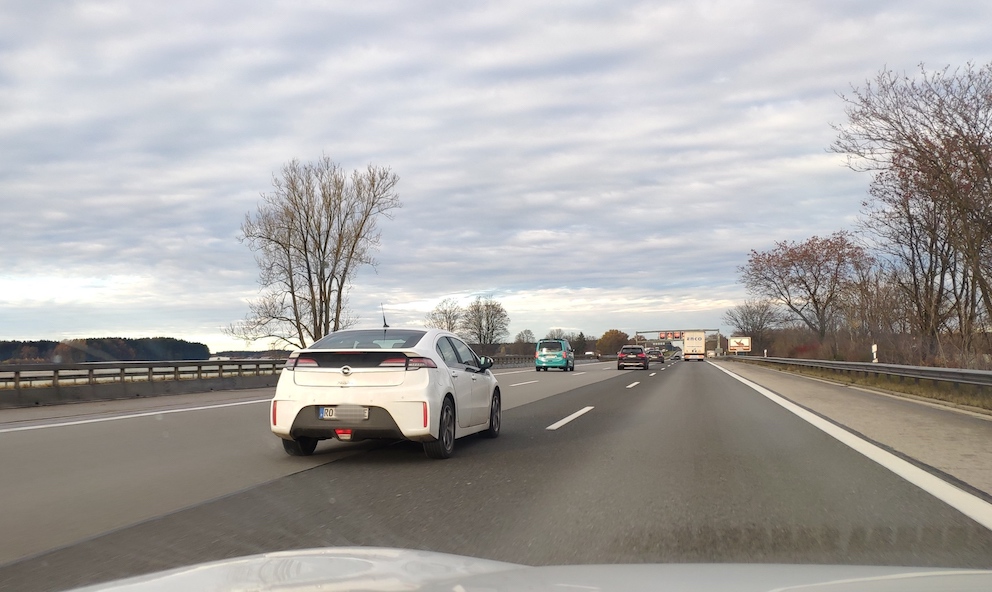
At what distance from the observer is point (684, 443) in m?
9.91

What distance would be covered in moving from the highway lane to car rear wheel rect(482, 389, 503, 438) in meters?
1.74

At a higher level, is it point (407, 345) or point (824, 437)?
point (407, 345)

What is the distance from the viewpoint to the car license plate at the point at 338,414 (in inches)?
313

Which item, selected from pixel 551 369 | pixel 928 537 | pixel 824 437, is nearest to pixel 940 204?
pixel 824 437

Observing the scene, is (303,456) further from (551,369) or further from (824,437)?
(551,369)

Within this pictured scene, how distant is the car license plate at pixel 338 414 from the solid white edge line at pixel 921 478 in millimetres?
5413

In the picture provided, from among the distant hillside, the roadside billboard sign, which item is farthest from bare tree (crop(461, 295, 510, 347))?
the distant hillside

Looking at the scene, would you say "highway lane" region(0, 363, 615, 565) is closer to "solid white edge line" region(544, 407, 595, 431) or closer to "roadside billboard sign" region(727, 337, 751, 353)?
"solid white edge line" region(544, 407, 595, 431)

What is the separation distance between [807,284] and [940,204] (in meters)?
38.0

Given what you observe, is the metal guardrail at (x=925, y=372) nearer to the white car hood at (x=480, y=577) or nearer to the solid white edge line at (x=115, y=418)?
the white car hood at (x=480, y=577)

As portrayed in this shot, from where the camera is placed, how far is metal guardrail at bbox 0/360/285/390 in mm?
18125

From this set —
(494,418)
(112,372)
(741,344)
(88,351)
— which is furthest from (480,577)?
(741,344)

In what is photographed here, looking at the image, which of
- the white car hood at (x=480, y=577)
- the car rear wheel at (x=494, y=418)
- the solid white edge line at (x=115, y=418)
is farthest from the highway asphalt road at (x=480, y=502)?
the white car hood at (x=480, y=577)

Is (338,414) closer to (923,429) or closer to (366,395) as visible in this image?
(366,395)
